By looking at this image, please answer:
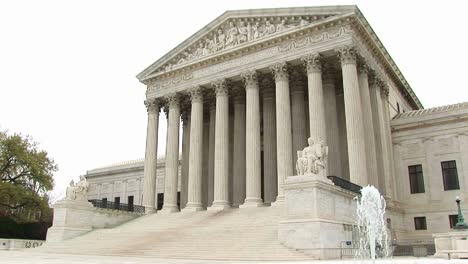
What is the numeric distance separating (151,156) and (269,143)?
1133cm

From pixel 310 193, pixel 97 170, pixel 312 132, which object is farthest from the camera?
pixel 97 170

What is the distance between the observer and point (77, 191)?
1359 inches

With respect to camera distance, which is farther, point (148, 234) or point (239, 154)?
point (239, 154)

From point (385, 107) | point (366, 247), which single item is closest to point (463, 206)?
point (385, 107)

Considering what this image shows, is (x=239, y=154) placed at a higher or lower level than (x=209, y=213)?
higher

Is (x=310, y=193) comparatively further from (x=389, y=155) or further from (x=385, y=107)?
(x=385, y=107)

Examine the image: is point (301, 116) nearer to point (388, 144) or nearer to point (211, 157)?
point (388, 144)

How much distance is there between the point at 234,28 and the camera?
3866cm

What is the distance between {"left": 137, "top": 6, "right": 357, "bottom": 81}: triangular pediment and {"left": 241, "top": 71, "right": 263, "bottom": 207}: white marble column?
371 cm

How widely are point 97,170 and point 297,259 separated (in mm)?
51845

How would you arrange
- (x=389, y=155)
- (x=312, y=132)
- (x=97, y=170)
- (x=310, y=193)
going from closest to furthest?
(x=310, y=193) → (x=312, y=132) → (x=389, y=155) → (x=97, y=170)

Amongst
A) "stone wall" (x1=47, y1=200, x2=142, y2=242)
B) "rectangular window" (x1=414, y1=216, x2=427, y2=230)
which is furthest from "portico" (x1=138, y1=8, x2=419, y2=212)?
"stone wall" (x1=47, y1=200, x2=142, y2=242)

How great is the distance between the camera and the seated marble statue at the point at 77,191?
112ft

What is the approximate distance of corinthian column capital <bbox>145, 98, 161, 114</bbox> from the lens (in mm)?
43022
